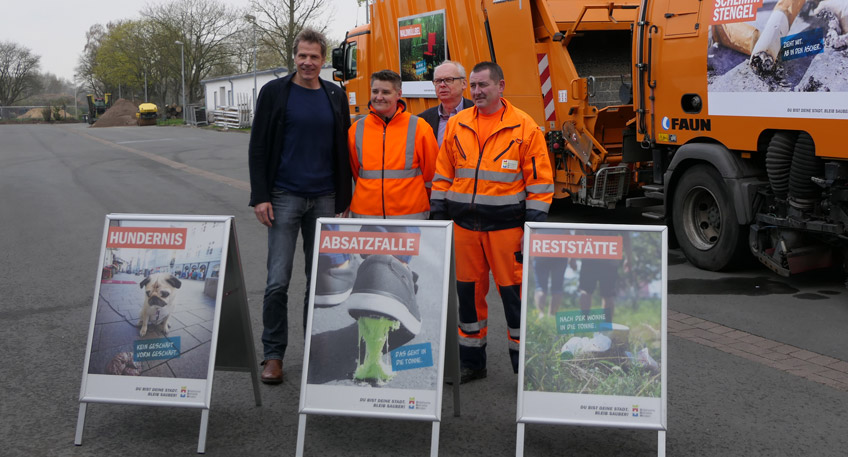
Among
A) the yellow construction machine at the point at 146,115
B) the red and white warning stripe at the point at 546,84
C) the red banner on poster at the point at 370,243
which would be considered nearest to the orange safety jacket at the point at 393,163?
the red banner on poster at the point at 370,243

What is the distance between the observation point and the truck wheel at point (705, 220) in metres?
7.49

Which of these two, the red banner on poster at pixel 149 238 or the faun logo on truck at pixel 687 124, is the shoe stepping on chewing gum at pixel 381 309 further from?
the faun logo on truck at pixel 687 124

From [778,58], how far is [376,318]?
4576 millimetres

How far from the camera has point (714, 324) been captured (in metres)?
6.06

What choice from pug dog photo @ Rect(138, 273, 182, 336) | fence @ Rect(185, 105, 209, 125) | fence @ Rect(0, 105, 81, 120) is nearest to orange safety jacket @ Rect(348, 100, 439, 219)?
pug dog photo @ Rect(138, 273, 182, 336)

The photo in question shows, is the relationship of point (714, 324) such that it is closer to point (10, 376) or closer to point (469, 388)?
point (469, 388)

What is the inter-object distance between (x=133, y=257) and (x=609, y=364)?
2.31 m

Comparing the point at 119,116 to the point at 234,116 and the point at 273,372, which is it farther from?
the point at 273,372

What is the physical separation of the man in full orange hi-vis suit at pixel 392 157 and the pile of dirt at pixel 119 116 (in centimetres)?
5857

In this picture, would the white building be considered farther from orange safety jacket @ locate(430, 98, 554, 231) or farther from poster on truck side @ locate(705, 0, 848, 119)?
orange safety jacket @ locate(430, 98, 554, 231)

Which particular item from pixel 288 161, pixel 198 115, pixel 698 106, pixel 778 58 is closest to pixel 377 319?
pixel 288 161

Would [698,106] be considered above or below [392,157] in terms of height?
above

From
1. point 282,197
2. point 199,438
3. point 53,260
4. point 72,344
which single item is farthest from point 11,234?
point 199,438

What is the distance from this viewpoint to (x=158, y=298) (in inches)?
160
